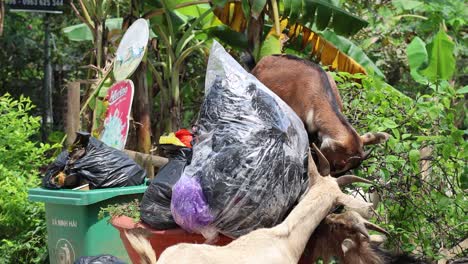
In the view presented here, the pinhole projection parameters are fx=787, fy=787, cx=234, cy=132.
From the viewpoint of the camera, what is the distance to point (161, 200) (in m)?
4.46

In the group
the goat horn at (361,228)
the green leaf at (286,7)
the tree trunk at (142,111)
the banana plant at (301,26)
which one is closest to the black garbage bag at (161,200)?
the goat horn at (361,228)

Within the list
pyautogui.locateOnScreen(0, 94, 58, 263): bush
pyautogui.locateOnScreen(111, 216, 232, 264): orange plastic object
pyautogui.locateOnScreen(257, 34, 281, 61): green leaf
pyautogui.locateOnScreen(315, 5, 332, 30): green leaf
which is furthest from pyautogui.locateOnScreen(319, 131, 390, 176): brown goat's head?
pyautogui.locateOnScreen(315, 5, 332, 30): green leaf

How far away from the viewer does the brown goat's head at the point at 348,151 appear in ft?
15.8

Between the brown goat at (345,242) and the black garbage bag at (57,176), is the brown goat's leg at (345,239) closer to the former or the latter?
the brown goat at (345,242)

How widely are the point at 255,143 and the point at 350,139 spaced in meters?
0.99

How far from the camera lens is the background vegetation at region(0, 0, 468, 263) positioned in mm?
4949

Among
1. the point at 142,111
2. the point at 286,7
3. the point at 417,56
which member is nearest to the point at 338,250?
the point at 417,56

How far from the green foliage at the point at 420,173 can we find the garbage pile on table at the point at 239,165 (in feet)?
2.92

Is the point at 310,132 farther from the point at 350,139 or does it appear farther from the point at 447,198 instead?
the point at 447,198

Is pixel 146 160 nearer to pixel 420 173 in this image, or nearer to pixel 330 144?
pixel 330 144

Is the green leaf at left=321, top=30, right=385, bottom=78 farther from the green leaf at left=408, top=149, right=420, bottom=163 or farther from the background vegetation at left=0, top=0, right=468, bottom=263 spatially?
the green leaf at left=408, top=149, right=420, bottom=163

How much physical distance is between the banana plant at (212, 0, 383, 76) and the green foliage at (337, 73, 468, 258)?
1997 mm

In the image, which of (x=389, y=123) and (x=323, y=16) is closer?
(x=389, y=123)

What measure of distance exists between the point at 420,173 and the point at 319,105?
78 centimetres
